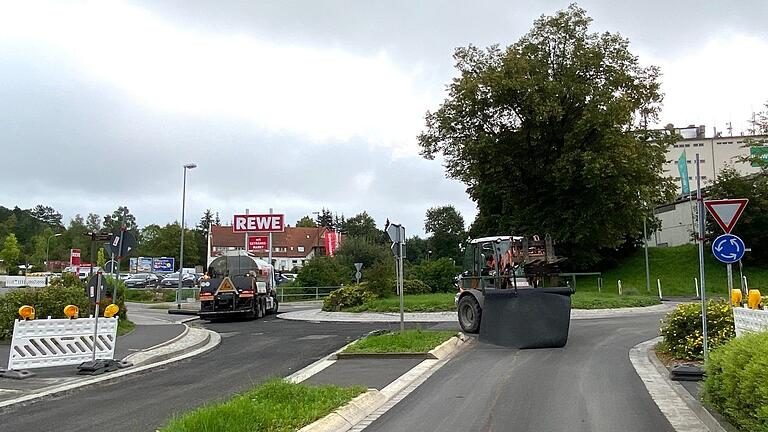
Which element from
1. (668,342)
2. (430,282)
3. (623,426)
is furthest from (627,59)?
(623,426)

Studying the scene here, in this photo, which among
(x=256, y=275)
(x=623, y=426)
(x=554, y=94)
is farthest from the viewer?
(x=554, y=94)

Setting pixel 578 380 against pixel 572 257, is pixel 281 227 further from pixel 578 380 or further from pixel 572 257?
pixel 578 380

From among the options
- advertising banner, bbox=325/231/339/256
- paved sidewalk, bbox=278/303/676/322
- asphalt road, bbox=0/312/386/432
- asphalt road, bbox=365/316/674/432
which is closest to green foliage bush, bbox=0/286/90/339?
asphalt road, bbox=0/312/386/432

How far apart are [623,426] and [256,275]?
25418mm

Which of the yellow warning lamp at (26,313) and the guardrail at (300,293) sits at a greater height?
the yellow warning lamp at (26,313)

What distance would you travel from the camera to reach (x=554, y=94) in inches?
1587

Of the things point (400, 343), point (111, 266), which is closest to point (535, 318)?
point (400, 343)

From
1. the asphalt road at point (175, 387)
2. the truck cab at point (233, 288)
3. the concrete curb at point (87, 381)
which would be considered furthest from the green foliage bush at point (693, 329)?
the truck cab at point (233, 288)

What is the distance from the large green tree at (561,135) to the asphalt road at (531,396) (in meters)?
26.5

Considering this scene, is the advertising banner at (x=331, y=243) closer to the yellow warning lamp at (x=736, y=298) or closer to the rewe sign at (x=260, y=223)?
the rewe sign at (x=260, y=223)

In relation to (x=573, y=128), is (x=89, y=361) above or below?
below

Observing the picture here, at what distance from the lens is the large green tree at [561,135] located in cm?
4028

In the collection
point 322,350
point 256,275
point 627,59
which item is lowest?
point 322,350

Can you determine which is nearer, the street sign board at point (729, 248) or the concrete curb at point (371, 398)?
the concrete curb at point (371, 398)
